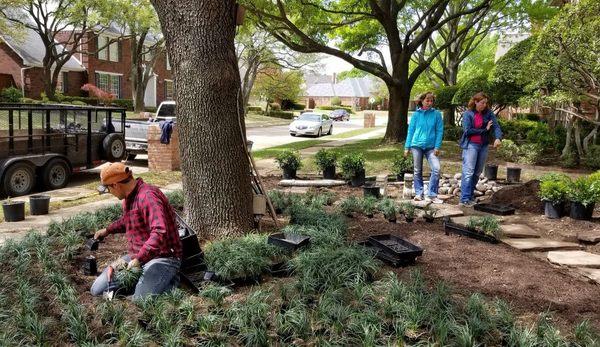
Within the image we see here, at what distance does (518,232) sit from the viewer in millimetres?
5582

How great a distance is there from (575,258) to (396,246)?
5.96 feet

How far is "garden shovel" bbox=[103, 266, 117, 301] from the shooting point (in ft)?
11.6

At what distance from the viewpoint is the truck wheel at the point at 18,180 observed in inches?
341

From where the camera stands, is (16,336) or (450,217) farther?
(450,217)

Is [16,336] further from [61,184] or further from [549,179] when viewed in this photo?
[61,184]

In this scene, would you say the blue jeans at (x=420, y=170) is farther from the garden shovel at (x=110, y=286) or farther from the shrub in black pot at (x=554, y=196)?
the garden shovel at (x=110, y=286)

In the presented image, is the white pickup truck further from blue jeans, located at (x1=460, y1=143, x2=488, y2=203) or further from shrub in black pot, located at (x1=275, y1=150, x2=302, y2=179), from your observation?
blue jeans, located at (x1=460, y1=143, x2=488, y2=203)

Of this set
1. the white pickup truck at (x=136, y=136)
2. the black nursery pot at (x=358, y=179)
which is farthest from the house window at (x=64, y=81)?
the black nursery pot at (x=358, y=179)

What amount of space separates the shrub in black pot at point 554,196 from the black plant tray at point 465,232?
1.72 m

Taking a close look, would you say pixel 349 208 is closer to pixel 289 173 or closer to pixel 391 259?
pixel 391 259

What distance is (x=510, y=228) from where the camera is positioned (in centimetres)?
575

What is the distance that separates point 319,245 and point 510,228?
262cm

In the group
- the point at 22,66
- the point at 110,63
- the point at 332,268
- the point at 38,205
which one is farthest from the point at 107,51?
the point at 332,268

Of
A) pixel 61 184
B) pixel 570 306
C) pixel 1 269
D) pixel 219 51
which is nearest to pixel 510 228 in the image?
pixel 570 306
